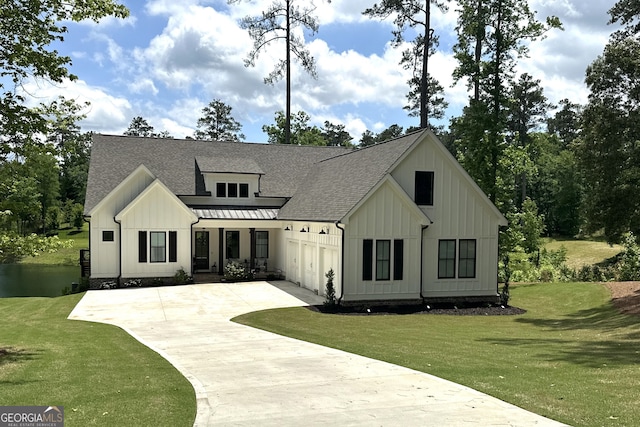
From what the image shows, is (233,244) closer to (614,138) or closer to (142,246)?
(142,246)

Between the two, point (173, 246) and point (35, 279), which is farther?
point (35, 279)

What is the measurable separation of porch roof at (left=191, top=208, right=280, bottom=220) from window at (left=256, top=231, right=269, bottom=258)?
1169 millimetres

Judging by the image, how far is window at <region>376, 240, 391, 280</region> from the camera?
19.4 meters

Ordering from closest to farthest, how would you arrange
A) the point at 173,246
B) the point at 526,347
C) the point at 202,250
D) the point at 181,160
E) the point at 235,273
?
1. the point at 526,347
2. the point at 173,246
3. the point at 235,273
4. the point at 202,250
5. the point at 181,160

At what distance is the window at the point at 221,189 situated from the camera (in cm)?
2825

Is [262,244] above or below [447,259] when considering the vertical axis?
below

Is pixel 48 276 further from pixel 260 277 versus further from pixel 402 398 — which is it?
pixel 402 398

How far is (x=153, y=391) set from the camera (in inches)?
311

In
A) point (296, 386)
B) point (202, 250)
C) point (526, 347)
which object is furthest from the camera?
point (202, 250)

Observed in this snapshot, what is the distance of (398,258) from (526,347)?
7550mm

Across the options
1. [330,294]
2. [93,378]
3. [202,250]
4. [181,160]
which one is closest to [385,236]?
[330,294]

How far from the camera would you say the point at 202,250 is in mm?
28062

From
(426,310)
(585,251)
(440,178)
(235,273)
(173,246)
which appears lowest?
(585,251)

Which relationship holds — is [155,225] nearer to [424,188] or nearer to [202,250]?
[202,250]
